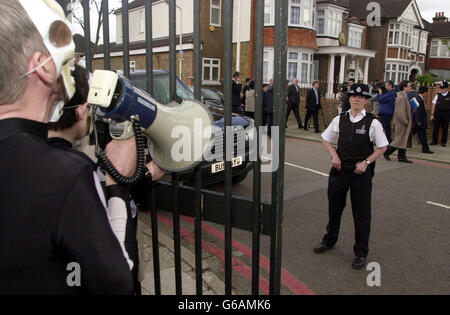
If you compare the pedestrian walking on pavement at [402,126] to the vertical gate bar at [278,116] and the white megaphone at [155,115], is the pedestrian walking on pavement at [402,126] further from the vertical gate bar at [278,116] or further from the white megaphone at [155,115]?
the white megaphone at [155,115]

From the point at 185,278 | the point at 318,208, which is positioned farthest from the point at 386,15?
the point at 185,278

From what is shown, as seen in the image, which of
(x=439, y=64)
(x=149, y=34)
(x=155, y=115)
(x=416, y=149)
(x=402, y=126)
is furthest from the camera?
(x=439, y=64)

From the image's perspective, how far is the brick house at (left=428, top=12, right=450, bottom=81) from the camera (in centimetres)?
4344

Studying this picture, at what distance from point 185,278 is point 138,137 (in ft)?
7.89

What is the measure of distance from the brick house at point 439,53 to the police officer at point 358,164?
46.3 meters

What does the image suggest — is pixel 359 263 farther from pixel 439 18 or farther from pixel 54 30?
pixel 439 18

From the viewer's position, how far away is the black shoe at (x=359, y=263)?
3.93m

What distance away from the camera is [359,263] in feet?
12.9

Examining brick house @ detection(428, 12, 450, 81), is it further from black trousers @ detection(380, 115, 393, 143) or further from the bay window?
black trousers @ detection(380, 115, 393, 143)

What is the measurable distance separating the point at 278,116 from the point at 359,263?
299cm

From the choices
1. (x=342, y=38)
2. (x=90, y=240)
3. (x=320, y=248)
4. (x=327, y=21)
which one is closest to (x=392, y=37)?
(x=342, y=38)

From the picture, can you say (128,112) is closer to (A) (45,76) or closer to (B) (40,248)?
(A) (45,76)

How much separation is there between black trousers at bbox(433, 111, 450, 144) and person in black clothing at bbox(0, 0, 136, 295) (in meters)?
12.4

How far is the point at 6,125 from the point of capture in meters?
0.99
